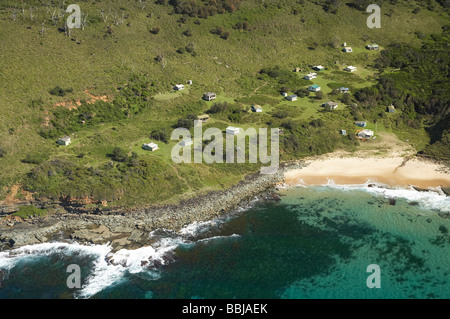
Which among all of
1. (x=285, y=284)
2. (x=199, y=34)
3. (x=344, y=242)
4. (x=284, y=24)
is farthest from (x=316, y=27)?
(x=285, y=284)

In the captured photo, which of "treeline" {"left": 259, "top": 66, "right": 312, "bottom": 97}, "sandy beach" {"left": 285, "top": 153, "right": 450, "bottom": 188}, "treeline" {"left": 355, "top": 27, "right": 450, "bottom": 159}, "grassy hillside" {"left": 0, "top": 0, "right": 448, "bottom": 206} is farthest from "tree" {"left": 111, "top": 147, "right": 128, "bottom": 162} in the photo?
"treeline" {"left": 355, "top": 27, "right": 450, "bottom": 159}

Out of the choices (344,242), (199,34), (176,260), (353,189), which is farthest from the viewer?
(199,34)

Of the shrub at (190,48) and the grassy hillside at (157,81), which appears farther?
the shrub at (190,48)

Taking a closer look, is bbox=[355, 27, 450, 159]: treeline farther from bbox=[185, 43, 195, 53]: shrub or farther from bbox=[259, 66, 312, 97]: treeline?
bbox=[185, 43, 195, 53]: shrub

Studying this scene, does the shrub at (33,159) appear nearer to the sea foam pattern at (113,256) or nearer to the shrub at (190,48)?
the sea foam pattern at (113,256)

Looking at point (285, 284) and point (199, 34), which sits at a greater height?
point (199, 34)

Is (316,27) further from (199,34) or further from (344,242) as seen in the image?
(344,242)
